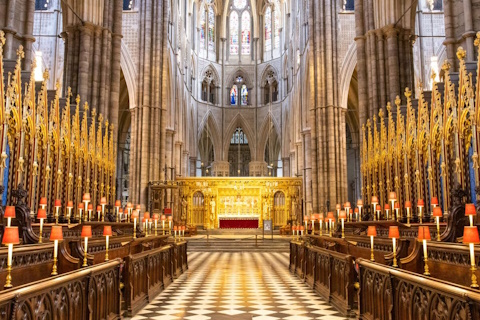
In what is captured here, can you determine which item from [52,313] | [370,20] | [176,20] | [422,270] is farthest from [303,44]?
[52,313]

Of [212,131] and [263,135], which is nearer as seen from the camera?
[263,135]

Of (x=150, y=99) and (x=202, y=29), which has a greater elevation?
(x=202, y=29)

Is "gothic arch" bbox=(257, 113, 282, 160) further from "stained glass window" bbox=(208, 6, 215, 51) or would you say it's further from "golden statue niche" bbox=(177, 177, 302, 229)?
"golden statue niche" bbox=(177, 177, 302, 229)

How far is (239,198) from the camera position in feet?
105

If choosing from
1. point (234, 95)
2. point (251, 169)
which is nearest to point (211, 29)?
point (234, 95)

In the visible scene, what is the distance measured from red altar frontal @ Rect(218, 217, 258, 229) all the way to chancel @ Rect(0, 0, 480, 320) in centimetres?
21

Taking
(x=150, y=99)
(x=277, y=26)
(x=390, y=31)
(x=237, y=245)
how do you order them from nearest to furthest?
(x=390, y=31) → (x=237, y=245) → (x=150, y=99) → (x=277, y=26)

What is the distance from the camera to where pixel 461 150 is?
39.5 feet

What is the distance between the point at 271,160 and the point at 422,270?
4266 cm

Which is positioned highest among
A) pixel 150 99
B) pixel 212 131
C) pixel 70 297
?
pixel 212 131

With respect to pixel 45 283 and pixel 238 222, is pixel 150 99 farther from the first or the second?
pixel 45 283

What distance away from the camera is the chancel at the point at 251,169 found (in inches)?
246

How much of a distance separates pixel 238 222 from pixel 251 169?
593 inches

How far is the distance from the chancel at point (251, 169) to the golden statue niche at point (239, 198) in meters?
0.10
